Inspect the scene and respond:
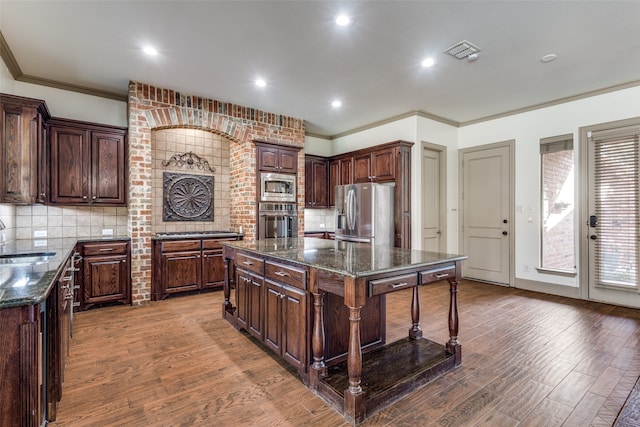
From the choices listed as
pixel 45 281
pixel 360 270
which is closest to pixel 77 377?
pixel 45 281

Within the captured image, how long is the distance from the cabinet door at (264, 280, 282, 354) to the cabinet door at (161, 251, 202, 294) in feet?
7.44

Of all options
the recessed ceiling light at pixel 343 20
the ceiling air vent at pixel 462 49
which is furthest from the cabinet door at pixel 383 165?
the recessed ceiling light at pixel 343 20

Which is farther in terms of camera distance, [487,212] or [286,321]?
[487,212]

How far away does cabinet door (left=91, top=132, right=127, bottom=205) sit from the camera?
4.02 m

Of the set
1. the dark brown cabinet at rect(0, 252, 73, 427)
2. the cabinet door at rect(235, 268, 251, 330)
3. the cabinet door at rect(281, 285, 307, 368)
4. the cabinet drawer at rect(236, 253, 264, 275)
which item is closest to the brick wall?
the cabinet door at rect(235, 268, 251, 330)

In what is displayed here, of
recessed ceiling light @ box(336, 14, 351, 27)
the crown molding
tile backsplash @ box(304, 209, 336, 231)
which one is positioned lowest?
tile backsplash @ box(304, 209, 336, 231)

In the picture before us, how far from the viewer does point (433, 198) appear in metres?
5.41

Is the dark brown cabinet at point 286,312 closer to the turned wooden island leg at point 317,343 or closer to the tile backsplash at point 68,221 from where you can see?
the turned wooden island leg at point 317,343

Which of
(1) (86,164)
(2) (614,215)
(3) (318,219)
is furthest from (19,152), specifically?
(2) (614,215)

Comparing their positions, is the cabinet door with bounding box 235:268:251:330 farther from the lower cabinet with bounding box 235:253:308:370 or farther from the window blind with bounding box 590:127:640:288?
the window blind with bounding box 590:127:640:288

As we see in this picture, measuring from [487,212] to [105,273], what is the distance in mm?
5713

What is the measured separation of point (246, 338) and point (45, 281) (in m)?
1.80

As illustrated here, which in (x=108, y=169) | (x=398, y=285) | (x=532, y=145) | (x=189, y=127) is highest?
(x=189, y=127)

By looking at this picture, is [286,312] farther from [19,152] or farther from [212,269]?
[19,152]
